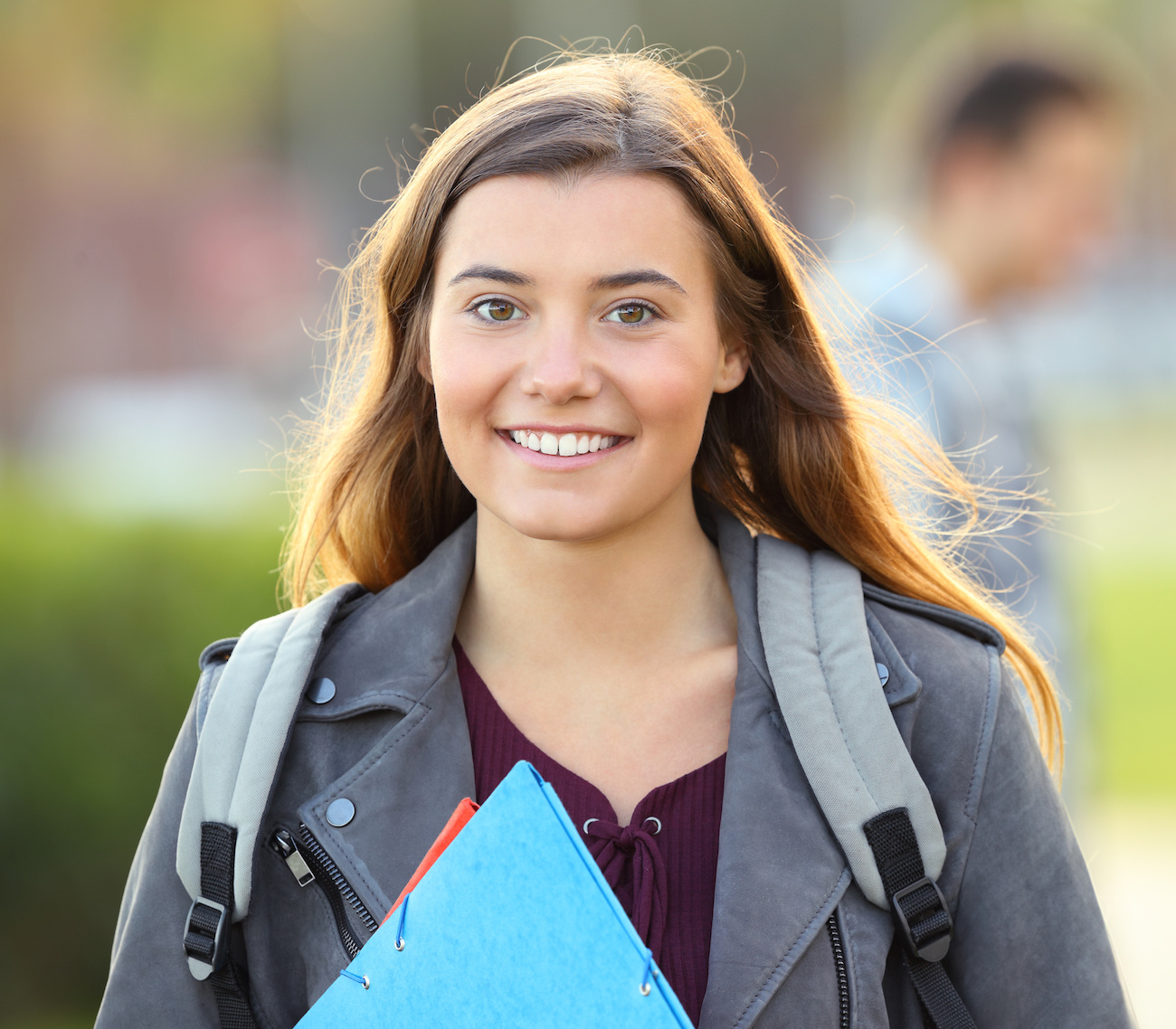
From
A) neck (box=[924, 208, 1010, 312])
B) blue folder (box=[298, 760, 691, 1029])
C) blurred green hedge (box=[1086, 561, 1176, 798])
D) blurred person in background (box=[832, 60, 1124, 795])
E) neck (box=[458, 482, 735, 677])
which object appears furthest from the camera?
blurred green hedge (box=[1086, 561, 1176, 798])

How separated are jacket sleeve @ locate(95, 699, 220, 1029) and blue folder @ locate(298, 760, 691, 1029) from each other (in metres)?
0.38

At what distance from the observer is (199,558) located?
470 cm

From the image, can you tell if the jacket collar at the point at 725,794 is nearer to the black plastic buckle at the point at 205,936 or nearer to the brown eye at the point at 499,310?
the black plastic buckle at the point at 205,936

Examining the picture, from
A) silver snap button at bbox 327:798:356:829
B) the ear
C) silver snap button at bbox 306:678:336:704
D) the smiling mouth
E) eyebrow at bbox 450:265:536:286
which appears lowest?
silver snap button at bbox 327:798:356:829

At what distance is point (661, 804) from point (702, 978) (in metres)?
0.24

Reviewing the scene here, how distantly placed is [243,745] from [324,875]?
21 centimetres

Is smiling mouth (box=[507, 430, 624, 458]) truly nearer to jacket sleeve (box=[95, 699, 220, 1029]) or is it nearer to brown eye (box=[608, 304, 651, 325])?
brown eye (box=[608, 304, 651, 325])

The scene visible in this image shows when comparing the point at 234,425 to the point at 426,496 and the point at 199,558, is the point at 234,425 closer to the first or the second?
the point at 199,558

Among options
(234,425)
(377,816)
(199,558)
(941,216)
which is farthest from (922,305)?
(234,425)

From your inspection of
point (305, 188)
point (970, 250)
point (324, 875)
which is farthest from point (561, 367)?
point (305, 188)

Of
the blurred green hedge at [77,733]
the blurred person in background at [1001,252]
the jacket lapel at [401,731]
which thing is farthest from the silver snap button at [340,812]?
the blurred green hedge at [77,733]

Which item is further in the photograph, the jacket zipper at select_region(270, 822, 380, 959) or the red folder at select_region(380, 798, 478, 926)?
the jacket zipper at select_region(270, 822, 380, 959)

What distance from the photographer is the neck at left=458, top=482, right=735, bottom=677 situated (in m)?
2.13

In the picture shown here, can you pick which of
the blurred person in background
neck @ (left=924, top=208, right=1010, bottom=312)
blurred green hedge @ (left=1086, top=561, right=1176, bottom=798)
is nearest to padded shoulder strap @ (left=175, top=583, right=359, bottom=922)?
the blurred person in background
